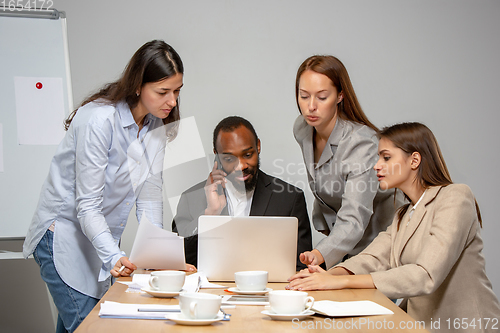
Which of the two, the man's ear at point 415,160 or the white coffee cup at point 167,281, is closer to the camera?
the white coffee cup at point 167,281

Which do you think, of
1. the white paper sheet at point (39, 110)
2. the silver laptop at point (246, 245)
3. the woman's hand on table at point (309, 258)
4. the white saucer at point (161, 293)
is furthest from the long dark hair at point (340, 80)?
the white paper sheet at point (39, 110)

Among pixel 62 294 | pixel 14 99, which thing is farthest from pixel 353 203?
pixel 14 99

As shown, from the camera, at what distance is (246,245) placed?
1344 mm

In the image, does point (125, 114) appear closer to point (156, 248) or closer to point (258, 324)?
point (156, 248)

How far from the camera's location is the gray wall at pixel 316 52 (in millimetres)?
2930

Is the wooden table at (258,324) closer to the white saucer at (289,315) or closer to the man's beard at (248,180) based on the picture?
the white saucer at (289,315)

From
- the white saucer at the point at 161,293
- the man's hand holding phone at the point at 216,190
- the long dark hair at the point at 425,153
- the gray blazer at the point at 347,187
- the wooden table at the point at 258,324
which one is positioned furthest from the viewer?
the man's hand holding phone at the point at 216,190

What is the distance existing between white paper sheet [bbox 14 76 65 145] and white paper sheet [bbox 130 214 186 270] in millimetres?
1237

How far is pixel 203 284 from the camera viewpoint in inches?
50.9

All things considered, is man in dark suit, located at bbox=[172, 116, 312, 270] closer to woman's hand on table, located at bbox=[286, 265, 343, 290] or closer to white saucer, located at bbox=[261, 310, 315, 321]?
woman's hand on table, located at bbox=[286, 265, 343, 290]

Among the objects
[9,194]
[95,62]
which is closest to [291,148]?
[95,62]

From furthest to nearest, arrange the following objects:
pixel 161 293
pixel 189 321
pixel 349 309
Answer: pixel 161 293
pixel 349 309
pixel 189 321

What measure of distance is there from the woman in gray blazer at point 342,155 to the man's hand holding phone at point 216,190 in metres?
0.45

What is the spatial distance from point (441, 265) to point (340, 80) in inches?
32.5
